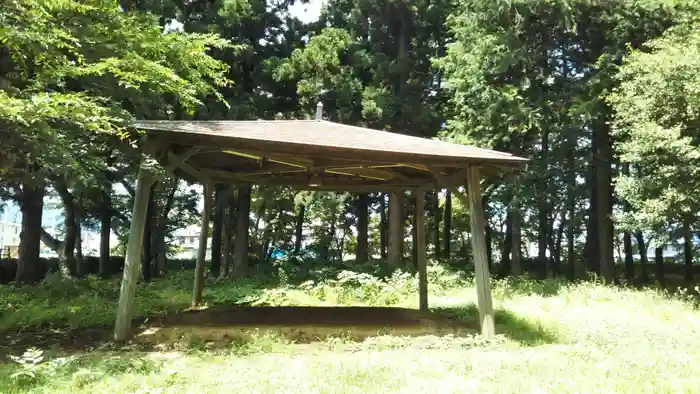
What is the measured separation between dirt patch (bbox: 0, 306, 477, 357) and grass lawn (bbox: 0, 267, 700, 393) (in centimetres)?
37

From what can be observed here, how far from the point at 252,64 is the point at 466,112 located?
7.62 meters

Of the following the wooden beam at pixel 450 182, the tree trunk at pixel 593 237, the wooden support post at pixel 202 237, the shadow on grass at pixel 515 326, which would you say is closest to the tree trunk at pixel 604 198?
the tree trunk at pixel 593 237

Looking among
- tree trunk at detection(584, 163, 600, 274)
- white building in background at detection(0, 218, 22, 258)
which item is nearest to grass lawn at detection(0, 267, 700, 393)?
tree trunk at detection(584, 163, 600, 274)

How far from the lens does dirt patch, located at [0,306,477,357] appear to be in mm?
6543

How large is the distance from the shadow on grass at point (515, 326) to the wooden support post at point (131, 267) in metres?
5.31

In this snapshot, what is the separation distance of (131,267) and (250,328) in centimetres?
192

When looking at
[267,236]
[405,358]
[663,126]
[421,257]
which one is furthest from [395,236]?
[267,236]

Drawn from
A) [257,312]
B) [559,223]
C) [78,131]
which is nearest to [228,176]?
[257,312]

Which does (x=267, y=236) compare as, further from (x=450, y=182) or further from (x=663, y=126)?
(x=450, y=182)

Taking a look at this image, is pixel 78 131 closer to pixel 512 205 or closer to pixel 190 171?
pixel 190 171

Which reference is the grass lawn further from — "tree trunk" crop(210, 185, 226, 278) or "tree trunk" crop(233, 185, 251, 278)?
"tree trunk" crop(210, 185, 226, 278)

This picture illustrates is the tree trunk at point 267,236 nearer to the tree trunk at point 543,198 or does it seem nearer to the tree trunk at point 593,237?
the tree trunk at point 543,198

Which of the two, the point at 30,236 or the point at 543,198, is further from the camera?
the point at 543,198

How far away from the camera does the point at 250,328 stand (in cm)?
711
